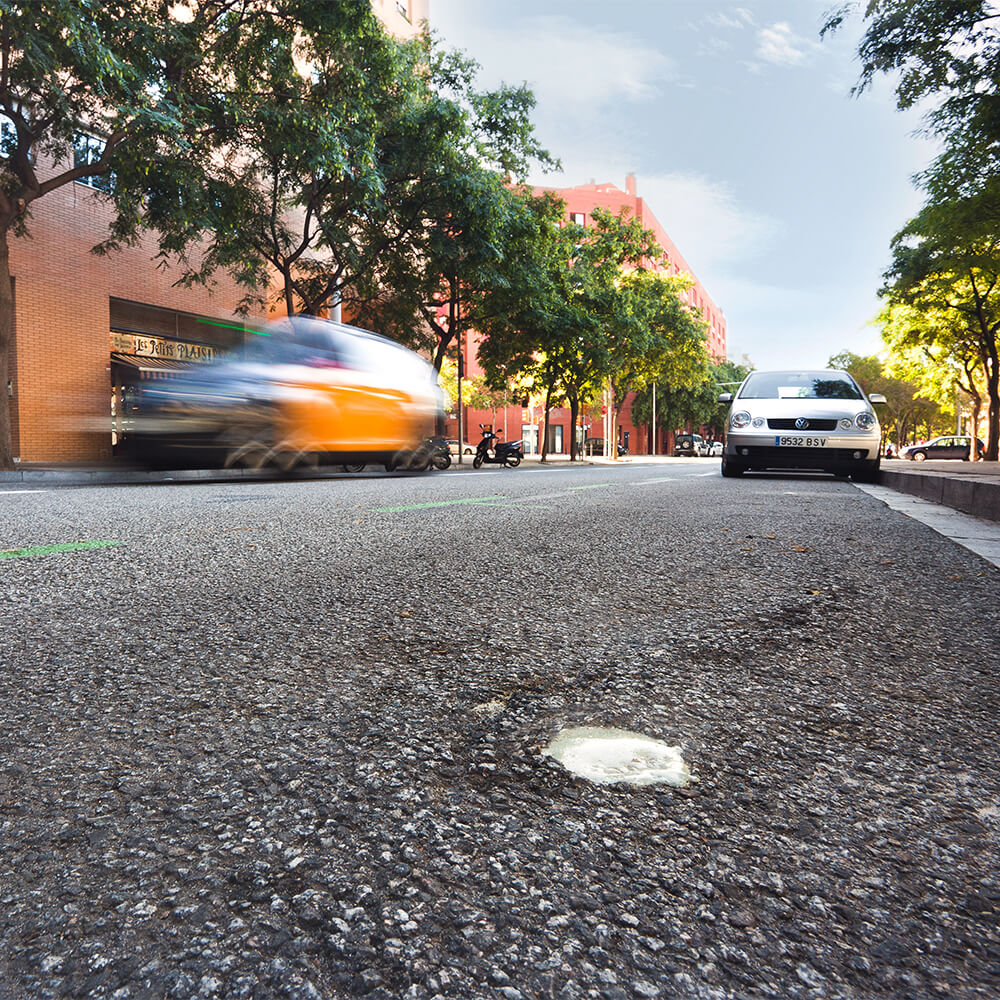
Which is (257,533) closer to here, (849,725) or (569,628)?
(569,628)

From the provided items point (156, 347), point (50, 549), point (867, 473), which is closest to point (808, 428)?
point (867, 473)

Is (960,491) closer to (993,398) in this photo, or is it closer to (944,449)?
(993,398)

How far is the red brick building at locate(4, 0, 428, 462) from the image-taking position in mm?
18672

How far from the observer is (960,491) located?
22.6 feet

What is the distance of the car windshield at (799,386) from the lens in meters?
10.9

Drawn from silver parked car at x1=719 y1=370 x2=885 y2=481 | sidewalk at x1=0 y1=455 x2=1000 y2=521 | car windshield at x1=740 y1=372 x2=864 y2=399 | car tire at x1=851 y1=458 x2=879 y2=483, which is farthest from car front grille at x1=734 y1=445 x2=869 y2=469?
car windshield at x1=740 y1=372 x2=864 y2=399

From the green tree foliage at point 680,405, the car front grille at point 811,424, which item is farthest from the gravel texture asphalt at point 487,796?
the green tree foliage at point 680,405

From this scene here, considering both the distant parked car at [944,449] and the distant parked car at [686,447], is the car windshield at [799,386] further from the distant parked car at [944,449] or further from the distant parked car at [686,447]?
the distant parked car at [686,447]

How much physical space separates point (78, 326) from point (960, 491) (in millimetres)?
20100

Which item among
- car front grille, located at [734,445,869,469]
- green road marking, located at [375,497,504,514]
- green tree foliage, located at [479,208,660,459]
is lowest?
green road marking, located at [375,497,504,514]

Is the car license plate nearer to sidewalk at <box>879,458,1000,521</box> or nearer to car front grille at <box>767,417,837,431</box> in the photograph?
car front grille at <box>767,417,837,431</box>

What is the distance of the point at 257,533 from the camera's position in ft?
14.6

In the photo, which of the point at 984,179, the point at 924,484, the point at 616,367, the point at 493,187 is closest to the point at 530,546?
the point at 924,484

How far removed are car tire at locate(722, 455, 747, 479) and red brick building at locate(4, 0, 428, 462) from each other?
12.5m
